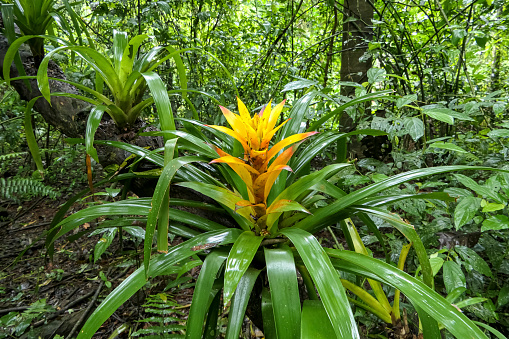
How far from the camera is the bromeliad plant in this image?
47cm

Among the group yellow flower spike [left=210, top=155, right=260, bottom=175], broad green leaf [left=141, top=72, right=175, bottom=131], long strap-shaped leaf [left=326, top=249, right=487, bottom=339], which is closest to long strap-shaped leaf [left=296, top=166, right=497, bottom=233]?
long strap-shaped leaf [left=326, top=249, right=487, bottom=339]

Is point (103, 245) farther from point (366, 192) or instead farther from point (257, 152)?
point (366, 192)

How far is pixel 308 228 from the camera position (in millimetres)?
739

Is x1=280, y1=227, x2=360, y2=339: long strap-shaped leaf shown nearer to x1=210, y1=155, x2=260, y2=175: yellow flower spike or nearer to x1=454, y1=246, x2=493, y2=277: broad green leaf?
x1=210, y1=155, x2=260, y2=175: yellow flower spike

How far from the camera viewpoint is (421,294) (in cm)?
49

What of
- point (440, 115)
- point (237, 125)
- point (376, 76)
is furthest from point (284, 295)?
point (376, 76)

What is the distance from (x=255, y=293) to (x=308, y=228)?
0.23 m

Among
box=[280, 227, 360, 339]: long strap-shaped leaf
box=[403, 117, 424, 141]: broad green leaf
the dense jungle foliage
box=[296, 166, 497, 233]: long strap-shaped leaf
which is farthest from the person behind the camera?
box=[403, 117, 424, 141]: broad green leaf

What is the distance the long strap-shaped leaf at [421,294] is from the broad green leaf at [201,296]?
0.91ft

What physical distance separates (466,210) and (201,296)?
83 centimetres

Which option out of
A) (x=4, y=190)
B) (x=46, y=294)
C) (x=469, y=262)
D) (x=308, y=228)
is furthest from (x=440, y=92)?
(x=4, y=190)

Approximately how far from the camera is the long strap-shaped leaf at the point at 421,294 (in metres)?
0.45

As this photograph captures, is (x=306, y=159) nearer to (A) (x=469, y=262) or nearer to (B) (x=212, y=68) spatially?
(A) (x=469, y=262)

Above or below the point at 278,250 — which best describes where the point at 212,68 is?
above
